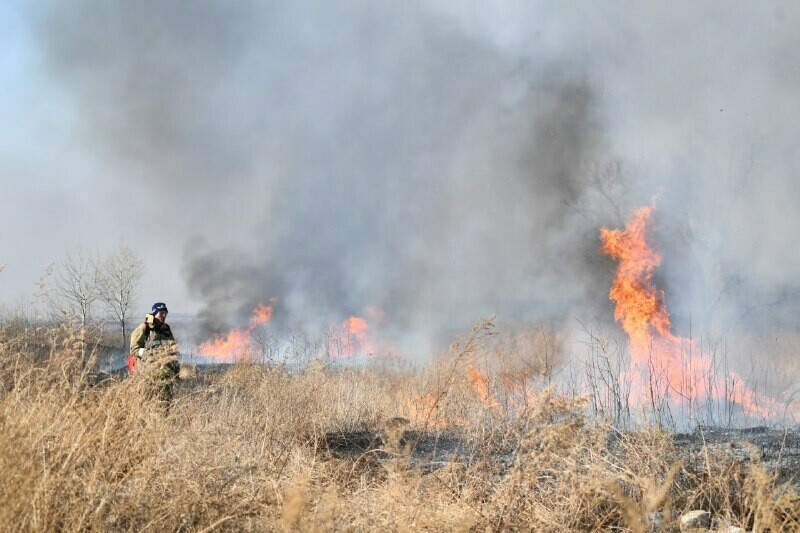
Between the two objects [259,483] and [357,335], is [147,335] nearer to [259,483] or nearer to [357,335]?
[259,483]

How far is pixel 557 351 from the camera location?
1338 centimetres

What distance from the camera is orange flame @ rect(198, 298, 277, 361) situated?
25109mm

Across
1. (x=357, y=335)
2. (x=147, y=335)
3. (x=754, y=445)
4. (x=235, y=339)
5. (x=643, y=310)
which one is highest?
(x=235, y=339)

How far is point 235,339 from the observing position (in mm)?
27062

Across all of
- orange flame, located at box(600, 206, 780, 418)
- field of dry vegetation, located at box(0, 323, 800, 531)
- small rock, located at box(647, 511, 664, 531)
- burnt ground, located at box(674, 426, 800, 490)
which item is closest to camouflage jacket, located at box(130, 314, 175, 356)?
field of dry vegetation, located at box(0, 323, 800, 531)

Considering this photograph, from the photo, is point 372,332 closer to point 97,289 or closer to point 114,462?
point 97,289

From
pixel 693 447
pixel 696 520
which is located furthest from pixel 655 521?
pixel 693 447

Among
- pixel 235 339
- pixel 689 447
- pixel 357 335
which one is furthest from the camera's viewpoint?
pixel 235 339

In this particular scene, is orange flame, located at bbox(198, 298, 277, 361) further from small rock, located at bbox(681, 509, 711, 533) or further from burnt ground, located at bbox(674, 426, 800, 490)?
small rock, located at bbox(681, 509, 711, 533)

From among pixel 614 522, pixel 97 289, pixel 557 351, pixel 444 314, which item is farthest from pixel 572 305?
pixel 97 289

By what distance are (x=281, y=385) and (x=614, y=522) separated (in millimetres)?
6416

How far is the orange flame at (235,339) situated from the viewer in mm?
25109

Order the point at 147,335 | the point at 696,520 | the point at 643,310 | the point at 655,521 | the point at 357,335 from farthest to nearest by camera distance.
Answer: the point at 357,335, the point at 643,310, the point at 147,335, the point at 655,521, the point at 696,520

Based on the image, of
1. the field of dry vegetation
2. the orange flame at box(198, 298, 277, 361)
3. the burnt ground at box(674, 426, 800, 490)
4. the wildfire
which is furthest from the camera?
the orange flame at box(198, 298, 277, 361)
